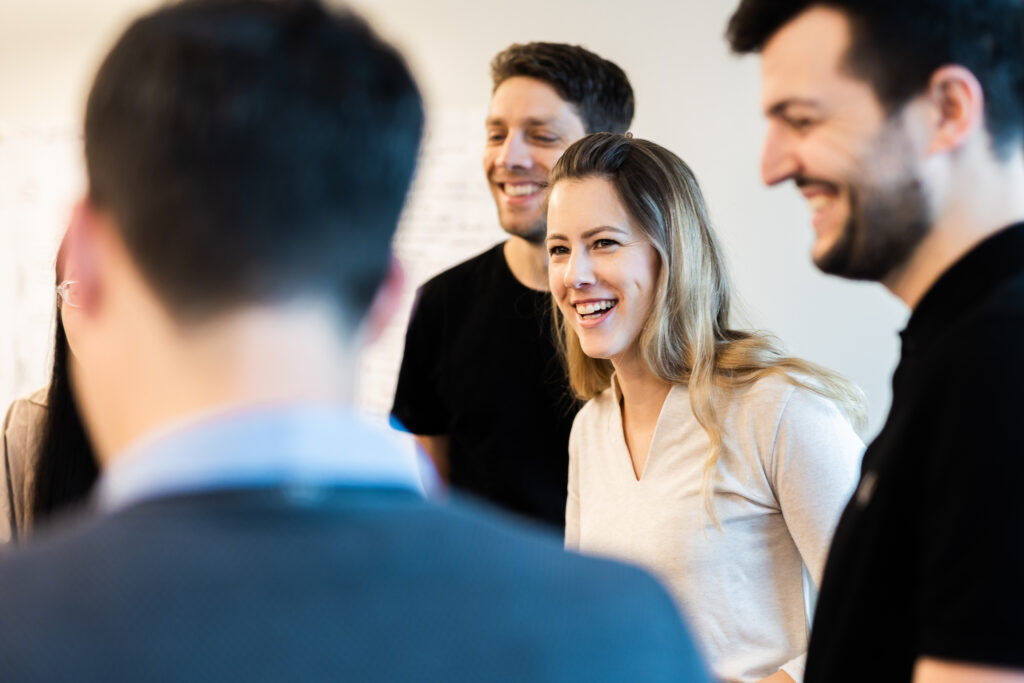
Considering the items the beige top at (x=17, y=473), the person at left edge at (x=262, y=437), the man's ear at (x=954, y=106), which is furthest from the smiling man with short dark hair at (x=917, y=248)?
the beige top at (x=17, y=473)

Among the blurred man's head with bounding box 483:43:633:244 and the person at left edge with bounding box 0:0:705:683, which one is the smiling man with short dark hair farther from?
the blurred man's head with bounding box 483:43:633:244

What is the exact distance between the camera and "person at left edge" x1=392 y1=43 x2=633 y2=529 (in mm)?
2201

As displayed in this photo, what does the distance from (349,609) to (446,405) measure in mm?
1839

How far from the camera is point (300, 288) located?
574 mm

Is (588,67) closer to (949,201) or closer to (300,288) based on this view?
(949,201)

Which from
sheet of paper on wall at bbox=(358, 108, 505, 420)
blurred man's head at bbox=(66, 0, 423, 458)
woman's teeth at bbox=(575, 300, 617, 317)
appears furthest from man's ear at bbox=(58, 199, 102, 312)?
sheet of paper on wall at bbox=(358, 108, 505, 420)

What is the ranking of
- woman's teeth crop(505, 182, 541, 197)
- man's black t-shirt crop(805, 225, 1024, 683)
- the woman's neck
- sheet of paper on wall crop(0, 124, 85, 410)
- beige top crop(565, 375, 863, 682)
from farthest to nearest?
sheet of paper on wall crop(0, 124, 85, 410)
woman's teeth crop(505, 182, 541, 197)
the woman's neck
beige top crop(565, 375, 863, 682)
man's black t-shirt crop(805, 225, 1024, 683)

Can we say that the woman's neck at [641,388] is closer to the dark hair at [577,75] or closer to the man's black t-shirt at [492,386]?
the man's black t-shirt at [492,386]

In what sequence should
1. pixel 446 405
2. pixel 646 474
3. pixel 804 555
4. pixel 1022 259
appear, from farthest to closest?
pixel 446 405, pixel 646 474, pixel 804 555, pixel 1022 259

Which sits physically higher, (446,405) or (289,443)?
(289,443)

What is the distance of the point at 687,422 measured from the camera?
1772 millimetres

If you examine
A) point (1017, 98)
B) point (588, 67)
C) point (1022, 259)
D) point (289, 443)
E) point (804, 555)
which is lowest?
point (804, 555)

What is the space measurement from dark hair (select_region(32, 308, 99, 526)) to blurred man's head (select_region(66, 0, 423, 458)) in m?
1.36

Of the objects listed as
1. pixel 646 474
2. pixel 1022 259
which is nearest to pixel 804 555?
pixel 646 474
